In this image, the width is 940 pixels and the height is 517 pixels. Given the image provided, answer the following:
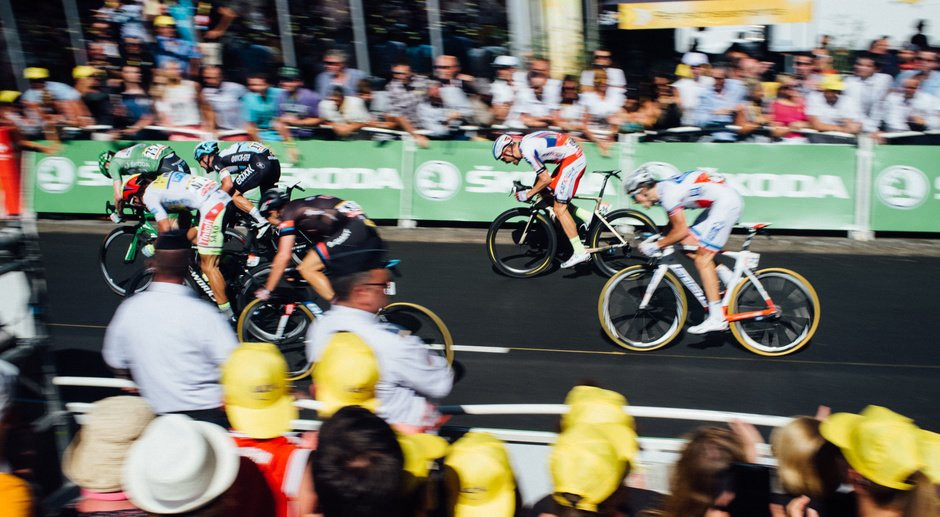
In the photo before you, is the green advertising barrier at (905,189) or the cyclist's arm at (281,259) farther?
the green advertising barrier at (905,189)

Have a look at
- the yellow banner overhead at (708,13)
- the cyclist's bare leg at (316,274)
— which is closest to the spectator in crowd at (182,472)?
the cyclist's bare leg at (316,274)

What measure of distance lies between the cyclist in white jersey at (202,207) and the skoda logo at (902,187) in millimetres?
7405

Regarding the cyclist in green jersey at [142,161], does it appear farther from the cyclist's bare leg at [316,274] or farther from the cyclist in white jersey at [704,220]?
the cyclist in white jersey at [704,220]

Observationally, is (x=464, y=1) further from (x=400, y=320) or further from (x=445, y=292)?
(x=400, y=320)

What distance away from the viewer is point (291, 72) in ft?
41.1

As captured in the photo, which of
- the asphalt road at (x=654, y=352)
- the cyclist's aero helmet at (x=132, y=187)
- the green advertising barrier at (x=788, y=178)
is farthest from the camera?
the green advertising barrier at (x=788, y=178)

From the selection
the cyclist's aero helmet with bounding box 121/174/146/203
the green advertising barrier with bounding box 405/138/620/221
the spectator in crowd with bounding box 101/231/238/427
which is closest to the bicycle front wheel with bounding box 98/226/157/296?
the cyclist's aero helmet with bounding box 121/174/146/203

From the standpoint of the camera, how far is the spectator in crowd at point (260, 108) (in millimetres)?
12062

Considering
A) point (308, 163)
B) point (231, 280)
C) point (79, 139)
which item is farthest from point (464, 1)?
point (231, 280)

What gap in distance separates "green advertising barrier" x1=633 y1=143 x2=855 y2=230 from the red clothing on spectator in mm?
8252

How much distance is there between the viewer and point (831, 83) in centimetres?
1122

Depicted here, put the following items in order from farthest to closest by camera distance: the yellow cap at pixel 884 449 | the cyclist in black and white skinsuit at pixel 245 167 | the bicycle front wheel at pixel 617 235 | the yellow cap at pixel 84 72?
the yellow cap at pixel 84 72 → the bicycle front wheel at pixel 617 235 → the cyclist in black and white skinsuit at pixel 245 167 → the yellow cap at pixel 884 449

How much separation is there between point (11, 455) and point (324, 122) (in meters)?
8.70

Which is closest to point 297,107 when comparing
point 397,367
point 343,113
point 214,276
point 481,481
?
point 343,113
